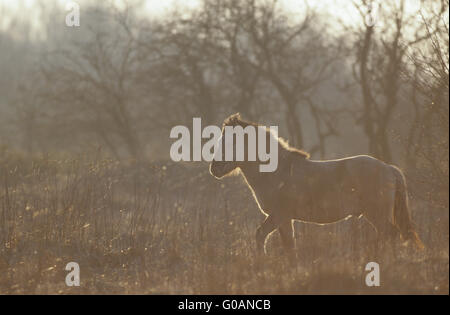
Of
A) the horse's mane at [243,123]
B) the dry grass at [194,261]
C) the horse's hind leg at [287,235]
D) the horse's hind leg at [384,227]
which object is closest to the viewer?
the dry grass at [194,261]

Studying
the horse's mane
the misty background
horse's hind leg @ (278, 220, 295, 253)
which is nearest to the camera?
the misty background

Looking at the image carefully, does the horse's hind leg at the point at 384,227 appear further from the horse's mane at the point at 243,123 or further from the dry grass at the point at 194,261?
the horse's mane at the point at 243,123

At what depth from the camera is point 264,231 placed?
8.02 m

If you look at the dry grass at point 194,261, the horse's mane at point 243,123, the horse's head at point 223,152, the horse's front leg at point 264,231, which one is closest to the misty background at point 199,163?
the dry grass at point 194,261

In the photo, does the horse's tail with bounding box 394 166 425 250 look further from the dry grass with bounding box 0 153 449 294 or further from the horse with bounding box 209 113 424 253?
the dry grass with bounding box 0 153 449 294

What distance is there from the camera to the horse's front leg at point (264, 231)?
7.94 meters

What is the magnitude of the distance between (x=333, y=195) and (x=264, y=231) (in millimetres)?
1034

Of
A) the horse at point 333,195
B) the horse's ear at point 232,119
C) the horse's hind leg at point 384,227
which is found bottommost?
the horse's hind leg at point 384,227

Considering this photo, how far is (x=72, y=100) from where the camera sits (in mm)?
23219

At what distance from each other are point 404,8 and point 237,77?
24.8ft

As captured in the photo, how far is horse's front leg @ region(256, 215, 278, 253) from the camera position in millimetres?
7938

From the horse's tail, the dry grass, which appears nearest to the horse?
the horse's tail
